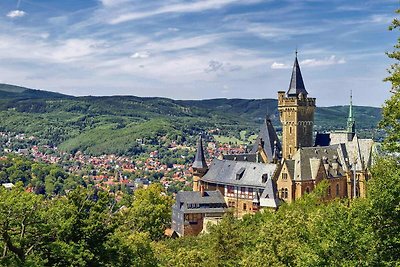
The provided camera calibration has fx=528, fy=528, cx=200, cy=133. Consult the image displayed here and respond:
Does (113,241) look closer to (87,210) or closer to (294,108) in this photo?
(87,210)

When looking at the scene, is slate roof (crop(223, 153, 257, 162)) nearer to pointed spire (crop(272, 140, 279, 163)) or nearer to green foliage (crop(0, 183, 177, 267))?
pointed spire (crop(272, 140, 279, 163))

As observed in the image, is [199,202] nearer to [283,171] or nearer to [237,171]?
[237,171]

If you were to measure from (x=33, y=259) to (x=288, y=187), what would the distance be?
2403 inches

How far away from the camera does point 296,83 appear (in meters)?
96.2

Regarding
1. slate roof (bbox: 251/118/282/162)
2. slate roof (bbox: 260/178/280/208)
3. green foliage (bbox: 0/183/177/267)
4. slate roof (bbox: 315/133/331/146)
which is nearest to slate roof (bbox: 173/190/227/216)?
slate roof (bbox: 260/178/280/208)

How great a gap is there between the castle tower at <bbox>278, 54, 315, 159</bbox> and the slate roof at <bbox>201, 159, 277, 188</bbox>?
7.93 meters

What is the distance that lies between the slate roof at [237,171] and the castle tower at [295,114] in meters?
7.93

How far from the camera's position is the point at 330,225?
83.5ft

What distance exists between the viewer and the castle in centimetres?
8381

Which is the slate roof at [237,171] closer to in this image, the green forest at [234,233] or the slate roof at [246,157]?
the slate roof at [246,157]

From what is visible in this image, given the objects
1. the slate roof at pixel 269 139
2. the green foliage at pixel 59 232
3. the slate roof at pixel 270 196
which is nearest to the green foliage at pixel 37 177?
the slate roof at pixel 269 139

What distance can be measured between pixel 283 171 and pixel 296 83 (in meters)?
20.0

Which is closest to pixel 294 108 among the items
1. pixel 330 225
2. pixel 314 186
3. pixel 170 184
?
pixel 314 186

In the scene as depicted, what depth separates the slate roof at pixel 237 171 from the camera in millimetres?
89250
